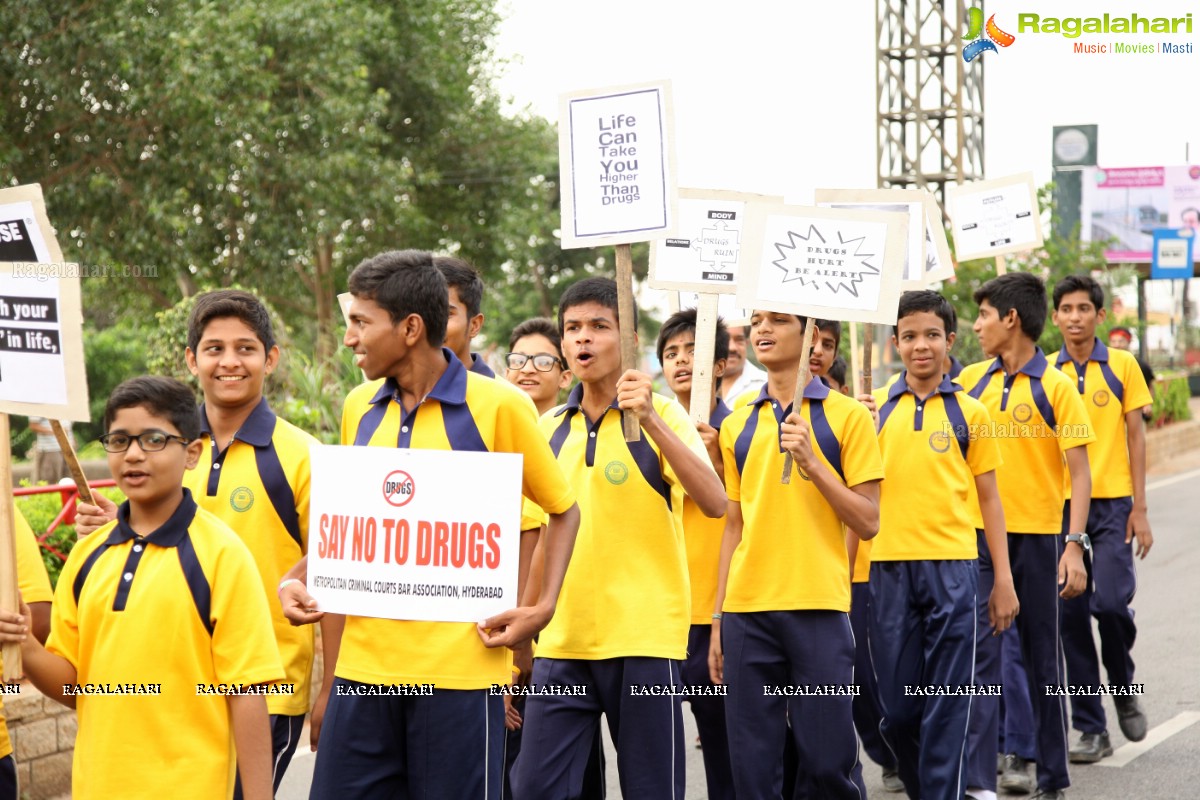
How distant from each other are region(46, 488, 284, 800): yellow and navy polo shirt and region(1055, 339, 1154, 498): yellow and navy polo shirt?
547 cm

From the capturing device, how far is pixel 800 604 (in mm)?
5086

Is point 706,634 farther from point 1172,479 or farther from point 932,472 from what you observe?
point 1172,479

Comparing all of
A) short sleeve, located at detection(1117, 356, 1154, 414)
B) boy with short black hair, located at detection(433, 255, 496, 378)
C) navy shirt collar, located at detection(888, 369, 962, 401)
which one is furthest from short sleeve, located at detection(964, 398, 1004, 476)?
short sleeve, located at detection(1117, 356, 1154, 414)

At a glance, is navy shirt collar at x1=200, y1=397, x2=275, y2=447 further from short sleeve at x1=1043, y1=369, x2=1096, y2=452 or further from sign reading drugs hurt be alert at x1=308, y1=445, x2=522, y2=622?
short sleeve at x1=1043, y1=369, x2=1096, y2=452

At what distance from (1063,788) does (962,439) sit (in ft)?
5.47

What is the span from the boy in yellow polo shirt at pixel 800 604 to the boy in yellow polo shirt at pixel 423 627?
135 centimetres

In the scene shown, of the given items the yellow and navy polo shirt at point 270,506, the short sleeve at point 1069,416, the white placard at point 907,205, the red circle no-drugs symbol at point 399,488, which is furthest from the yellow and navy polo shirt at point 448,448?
the short sleeve at point 1069,416

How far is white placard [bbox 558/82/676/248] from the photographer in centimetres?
479

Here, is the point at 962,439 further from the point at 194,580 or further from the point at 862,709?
the point at 194,580

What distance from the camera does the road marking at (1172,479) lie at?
19.2 m

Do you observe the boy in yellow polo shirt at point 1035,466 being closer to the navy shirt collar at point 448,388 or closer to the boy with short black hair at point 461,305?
the boy with short black hair at point 461,305

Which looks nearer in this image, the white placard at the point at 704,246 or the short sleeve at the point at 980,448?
the short sleeve at the point at 980,448

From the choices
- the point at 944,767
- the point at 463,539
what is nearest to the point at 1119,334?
the point at 944,767

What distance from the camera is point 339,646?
4012mm
